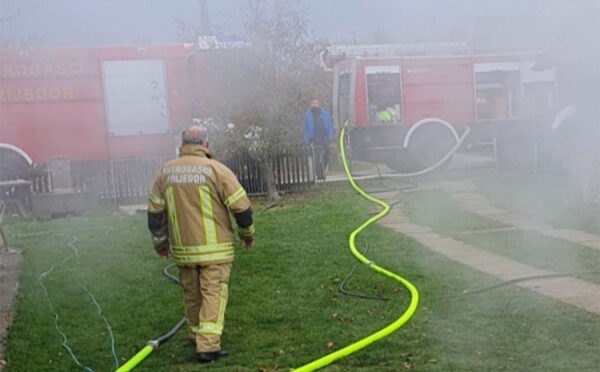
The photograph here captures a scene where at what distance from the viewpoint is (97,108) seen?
14750mm

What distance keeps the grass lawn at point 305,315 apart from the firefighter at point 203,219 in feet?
0.97

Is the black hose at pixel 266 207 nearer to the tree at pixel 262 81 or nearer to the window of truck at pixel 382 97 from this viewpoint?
the tree at pixel 262 81

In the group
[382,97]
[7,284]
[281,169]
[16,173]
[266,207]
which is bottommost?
[266,207]

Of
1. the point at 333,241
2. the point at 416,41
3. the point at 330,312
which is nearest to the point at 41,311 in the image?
the point at 330,312

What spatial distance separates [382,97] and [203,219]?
4.49 m

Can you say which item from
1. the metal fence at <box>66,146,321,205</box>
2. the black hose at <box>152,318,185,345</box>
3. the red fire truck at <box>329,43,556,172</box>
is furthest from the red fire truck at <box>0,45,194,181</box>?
the black hose at <box>152,318,185,345</box>

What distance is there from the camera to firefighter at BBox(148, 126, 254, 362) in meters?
6.16

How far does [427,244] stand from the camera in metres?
9.59

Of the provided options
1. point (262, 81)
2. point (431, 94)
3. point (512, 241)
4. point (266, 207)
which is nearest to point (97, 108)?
point (262, 81)

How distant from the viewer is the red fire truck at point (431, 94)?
5770 millimetres

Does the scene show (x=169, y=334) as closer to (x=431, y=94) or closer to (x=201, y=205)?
(x=201, y=205)

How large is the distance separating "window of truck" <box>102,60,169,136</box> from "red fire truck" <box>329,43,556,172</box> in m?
3.31

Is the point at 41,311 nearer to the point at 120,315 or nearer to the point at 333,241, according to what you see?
the point at 120,315

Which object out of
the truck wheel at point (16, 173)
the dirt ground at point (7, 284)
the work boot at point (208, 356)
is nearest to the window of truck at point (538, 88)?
the work boot at point (208, 356)
